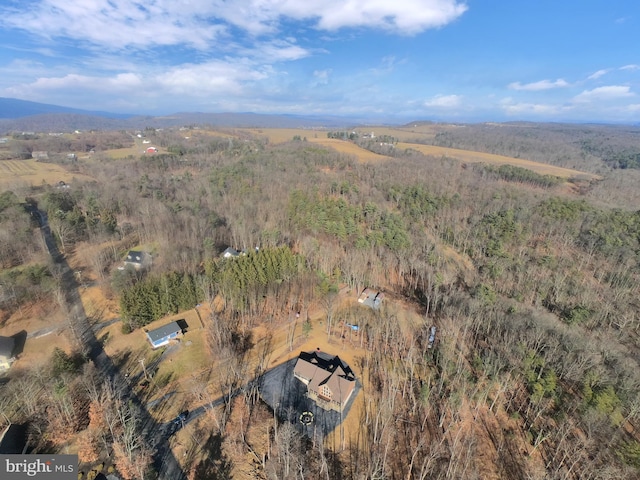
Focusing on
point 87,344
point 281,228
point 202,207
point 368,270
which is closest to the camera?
point 87,344

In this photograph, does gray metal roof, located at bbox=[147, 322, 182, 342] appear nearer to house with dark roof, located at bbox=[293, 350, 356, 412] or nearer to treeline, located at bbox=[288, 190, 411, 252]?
house with dark roof, located at bbox=[293, 350, 356, 412]

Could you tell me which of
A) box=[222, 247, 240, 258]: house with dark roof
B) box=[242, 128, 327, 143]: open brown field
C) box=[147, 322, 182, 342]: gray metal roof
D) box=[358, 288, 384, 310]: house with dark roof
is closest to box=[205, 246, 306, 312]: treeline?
box=[222, 247, 240, 258]: house with dark roof

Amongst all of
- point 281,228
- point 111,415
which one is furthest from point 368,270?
point 111,415

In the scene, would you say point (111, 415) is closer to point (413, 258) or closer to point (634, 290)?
point (413, 258)

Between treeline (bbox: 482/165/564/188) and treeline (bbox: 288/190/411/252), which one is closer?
treeline (bbox: 288/190/411/252)

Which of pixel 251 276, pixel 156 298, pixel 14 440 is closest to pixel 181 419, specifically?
pixel 14 440

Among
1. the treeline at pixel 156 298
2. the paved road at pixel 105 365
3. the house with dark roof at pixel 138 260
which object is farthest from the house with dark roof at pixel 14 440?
the house with dark roof at pixel 138 260

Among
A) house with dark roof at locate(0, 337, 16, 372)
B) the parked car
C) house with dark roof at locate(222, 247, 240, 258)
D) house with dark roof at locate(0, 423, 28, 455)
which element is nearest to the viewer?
house with dark roof at locate(0, 423, 28, 455)

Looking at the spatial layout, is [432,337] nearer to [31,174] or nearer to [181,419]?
[181,419]
